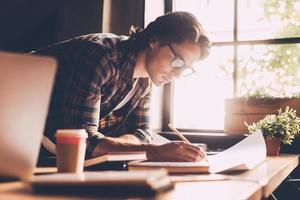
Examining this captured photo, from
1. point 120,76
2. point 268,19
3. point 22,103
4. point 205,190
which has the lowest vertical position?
point 205,190

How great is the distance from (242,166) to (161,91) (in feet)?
6.35

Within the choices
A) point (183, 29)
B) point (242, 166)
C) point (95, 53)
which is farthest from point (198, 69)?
point (242, 166)

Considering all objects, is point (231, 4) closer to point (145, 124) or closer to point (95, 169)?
point (145, 124)

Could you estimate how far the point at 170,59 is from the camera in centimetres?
183

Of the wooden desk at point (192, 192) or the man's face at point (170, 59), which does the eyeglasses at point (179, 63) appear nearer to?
the man's face at point (170, 59)

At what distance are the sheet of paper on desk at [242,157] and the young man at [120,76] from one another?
10 cm

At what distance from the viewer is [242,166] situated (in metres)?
1.33

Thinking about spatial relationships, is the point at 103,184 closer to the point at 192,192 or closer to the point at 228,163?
the point at 192,192

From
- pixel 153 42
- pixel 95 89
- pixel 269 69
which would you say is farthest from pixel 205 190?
pixel 269 69

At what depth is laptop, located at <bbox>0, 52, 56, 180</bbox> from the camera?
75 centimetres

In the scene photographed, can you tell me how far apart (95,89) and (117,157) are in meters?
0.46

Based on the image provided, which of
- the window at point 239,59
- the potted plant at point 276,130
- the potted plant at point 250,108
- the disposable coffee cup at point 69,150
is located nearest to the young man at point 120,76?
the disposable coffee cup at point 69,150

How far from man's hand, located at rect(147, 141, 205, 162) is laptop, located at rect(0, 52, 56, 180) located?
60 cm

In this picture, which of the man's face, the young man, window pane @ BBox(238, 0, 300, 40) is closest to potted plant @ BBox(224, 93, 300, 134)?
window pane @ BBox(238, 0, 300, 40)
